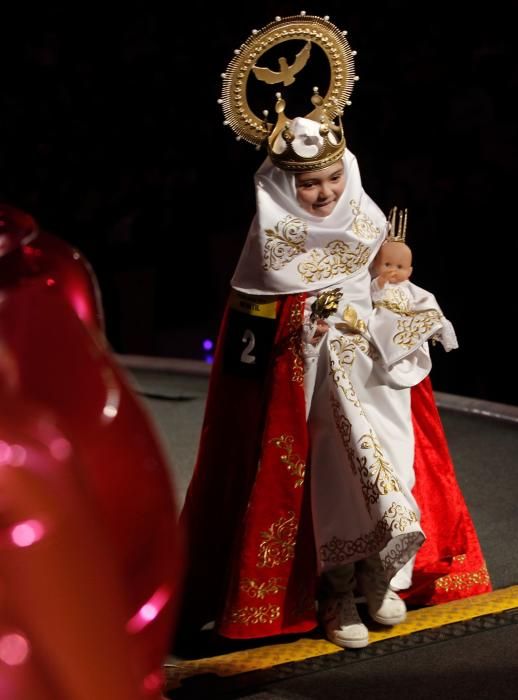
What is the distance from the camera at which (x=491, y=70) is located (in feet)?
16.4

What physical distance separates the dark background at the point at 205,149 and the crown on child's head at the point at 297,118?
2171 millimetres

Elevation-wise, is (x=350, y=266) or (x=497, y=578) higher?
(x=350, y=266)

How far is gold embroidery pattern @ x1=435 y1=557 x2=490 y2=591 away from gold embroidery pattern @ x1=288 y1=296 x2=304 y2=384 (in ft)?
2.11

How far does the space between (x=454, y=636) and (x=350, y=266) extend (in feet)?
2.68

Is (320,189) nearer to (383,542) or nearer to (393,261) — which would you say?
(393,261)

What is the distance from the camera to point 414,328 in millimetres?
2566

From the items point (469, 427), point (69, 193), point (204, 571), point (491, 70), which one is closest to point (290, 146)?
point (204, 571)

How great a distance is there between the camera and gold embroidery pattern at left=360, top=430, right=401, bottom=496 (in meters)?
2.46

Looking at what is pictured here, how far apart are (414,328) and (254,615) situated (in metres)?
0.68

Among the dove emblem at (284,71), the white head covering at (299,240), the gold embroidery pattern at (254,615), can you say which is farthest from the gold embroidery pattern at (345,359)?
the dove emblem at (284,71)

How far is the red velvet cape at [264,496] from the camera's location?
8.29 feet

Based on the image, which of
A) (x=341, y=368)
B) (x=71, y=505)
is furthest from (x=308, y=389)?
(x=71, y=505)

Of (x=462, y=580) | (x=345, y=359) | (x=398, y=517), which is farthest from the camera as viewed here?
(x=462, y=580)

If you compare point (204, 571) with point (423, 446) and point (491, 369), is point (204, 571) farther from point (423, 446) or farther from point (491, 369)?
point (491, 369)
